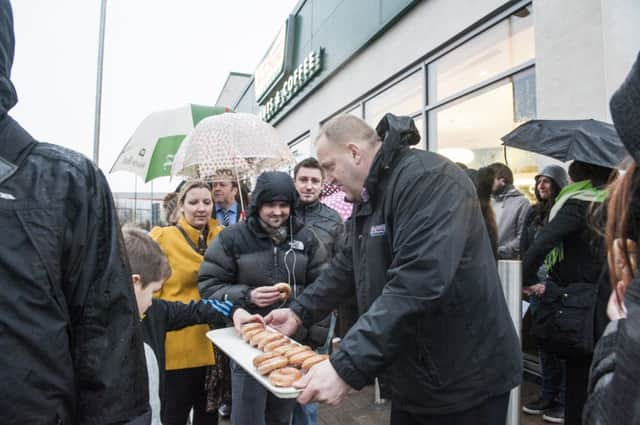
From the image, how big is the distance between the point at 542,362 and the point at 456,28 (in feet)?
14.1

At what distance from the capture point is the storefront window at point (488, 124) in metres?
5.12

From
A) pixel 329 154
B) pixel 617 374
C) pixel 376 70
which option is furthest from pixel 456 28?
pixel 617 374

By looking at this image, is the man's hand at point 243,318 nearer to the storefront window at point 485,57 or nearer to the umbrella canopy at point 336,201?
the umbrella canopy at point 336,201

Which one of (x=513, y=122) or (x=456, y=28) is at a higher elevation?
(x=456, y=28)

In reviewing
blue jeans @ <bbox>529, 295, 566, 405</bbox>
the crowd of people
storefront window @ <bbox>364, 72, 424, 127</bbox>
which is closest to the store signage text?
storefront window @ <bbox>364, 72, 424, 127</bbox>

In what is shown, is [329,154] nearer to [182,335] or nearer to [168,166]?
[182,335]

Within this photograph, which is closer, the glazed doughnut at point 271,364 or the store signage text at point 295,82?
the glazed doughnut at point 271,364

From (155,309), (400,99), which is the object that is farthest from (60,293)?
(400,99)

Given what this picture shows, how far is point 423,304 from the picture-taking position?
160 centimetres

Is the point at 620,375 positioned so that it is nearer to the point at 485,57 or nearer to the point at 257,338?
the point at 257,338

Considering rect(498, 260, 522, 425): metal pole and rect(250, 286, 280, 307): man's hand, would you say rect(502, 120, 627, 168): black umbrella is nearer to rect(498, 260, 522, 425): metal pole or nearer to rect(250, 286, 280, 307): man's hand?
rect(498, 260, 522, 425): metal pole

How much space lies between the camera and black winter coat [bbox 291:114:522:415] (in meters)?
1.60

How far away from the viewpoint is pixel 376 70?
805cm

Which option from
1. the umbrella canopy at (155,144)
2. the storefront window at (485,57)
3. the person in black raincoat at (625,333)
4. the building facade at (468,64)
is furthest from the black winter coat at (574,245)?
the umbrella canopy at (155,144)
